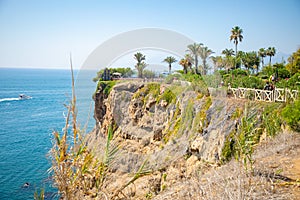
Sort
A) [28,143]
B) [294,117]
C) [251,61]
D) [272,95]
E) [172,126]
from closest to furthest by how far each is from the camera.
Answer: [294,117], [272,95], [172,126], [28,143], [251,61]

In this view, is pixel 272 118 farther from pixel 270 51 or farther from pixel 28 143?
pixel 270 51

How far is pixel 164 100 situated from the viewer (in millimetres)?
18219

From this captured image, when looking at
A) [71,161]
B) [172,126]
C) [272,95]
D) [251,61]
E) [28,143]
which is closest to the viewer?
[71,161]

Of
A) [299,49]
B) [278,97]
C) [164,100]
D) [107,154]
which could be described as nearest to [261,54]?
[299,49]

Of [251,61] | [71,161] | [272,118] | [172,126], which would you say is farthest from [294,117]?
[251,61]

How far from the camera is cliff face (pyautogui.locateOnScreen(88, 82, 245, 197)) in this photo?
12.1m

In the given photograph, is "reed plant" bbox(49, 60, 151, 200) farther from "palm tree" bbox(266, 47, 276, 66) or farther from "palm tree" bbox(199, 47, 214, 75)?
"palm tree" bbox(266, 47, 276, 66)

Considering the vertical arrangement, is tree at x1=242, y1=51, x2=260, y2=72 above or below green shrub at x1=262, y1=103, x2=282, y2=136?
above

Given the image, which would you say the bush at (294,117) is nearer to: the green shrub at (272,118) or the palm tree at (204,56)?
the green shrub at (272,118)

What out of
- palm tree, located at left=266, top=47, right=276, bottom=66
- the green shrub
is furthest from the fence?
palm tree, located at left=266, top=47, right=276, bottom=66

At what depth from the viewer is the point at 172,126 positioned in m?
16.8

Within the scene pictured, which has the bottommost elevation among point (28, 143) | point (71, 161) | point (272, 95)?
point (28, 143)

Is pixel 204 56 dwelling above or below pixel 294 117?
above

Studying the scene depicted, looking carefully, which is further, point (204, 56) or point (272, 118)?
point (204, 56)
